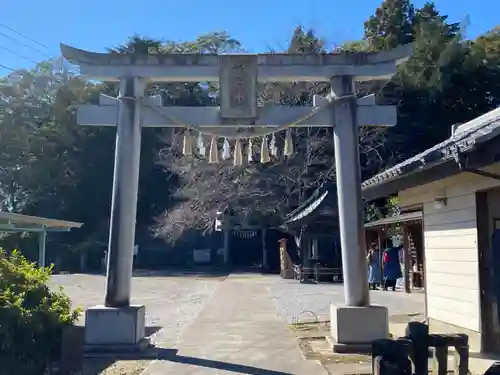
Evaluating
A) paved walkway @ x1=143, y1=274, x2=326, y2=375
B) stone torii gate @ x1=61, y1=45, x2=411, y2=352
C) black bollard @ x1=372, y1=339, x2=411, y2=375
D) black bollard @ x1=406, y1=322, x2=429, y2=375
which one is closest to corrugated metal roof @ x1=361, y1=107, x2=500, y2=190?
stone torii gate @ x1=61, y1=45, x2=411, y2=352

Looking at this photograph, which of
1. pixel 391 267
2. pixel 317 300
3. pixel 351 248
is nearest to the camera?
pixel 351 248

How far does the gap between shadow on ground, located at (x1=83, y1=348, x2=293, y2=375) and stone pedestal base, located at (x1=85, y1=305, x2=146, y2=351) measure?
11.1 inches

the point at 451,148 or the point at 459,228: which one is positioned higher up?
the point at 451,148

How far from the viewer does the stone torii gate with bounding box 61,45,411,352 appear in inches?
381

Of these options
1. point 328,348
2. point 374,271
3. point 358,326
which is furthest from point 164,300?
point 358,326

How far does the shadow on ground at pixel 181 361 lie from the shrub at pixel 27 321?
1185mm

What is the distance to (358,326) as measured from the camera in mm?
9281

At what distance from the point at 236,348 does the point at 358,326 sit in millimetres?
1940

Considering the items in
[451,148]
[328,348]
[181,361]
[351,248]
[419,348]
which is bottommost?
[181,361]

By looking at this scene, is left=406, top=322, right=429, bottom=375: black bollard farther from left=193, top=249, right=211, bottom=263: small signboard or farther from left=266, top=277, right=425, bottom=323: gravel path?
left=193, top=249, right=211, bottom=263: small signboard

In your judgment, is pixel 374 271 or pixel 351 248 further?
pixel 374 271

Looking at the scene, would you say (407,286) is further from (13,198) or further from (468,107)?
(13,198)

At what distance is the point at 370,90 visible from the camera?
30031 mm

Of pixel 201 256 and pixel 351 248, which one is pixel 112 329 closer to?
pixel 351 248
